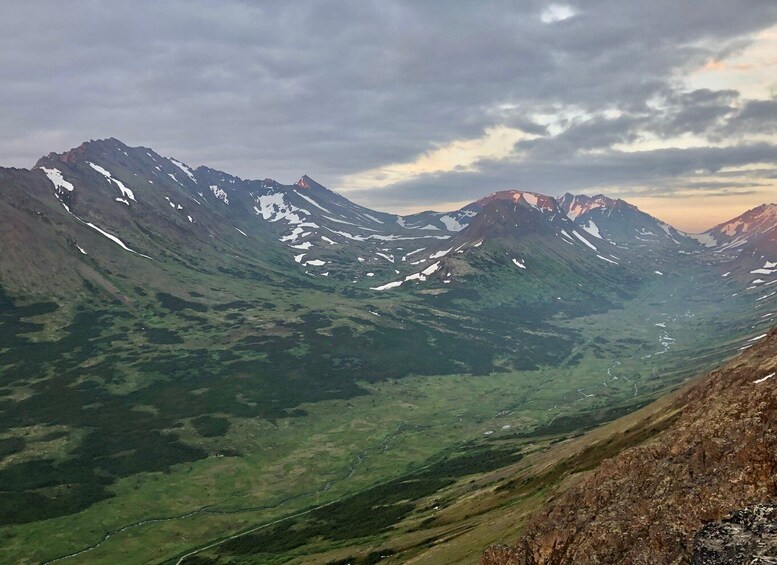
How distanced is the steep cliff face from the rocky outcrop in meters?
1.92

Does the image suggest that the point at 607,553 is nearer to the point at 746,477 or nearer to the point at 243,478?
the point at 746,477

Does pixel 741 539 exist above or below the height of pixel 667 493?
above

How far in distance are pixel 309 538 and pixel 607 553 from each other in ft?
339

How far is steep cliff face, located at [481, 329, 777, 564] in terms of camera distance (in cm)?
3919

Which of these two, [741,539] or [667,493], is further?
[667,493]

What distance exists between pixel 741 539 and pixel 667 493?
12120 millimetres

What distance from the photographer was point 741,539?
107 feet

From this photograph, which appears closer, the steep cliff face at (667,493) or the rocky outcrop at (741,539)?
the rocky outcrop at (741,539)

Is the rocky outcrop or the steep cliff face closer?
the rocky outcrop

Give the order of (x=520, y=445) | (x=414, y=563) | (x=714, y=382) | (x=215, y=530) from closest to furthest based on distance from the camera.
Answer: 1. (x=414, y=563)
2. (x=714, y=382)
3. (x=215, y=530)
4. (x=520, y=445)

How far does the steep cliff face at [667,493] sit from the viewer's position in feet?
129

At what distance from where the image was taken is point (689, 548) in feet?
120

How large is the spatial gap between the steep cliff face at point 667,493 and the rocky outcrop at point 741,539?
75.5 inches

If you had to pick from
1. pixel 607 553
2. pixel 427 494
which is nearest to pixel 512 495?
pixel 427 494
